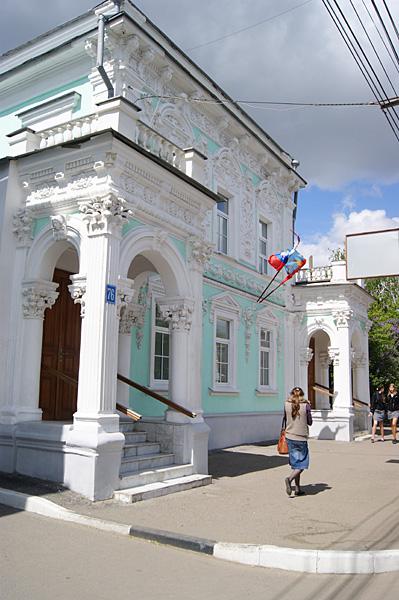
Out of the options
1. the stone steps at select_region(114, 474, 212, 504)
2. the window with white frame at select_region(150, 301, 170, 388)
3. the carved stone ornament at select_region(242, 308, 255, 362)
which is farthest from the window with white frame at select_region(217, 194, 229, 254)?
the stone steps at select_region(114, 474, 212, 504)

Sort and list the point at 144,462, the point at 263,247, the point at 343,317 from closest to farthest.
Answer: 1. the point at 144,462
2. the point at 263,247
3. the point at 343,317

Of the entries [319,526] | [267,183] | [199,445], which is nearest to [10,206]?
[199,445]

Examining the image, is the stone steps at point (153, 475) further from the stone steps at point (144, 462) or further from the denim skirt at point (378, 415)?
the denim skirt at point (378, 415)

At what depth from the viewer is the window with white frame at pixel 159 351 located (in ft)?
44.3

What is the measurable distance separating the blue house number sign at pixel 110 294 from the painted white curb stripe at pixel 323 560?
437 cm

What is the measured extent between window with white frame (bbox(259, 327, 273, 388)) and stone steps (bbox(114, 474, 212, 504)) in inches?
355

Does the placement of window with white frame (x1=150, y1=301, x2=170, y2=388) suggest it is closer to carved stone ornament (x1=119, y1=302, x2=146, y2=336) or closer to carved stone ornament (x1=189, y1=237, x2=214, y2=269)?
carved stone ornament (x1=119, y1=302, x2=146, y2=336)

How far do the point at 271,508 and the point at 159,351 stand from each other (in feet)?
20.6

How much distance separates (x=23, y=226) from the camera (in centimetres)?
1005

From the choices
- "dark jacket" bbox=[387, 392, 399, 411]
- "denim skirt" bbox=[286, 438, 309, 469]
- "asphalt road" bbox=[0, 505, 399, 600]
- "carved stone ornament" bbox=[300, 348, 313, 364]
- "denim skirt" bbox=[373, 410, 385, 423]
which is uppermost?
"carved stone ornament" bbox=[300, 348, 313, 364]

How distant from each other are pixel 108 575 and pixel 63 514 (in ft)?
7.35

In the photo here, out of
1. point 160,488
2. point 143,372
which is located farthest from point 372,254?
point 143,372

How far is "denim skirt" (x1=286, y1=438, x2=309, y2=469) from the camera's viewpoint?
9156 mm

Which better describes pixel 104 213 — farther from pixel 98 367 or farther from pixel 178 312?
pixel 178 312
